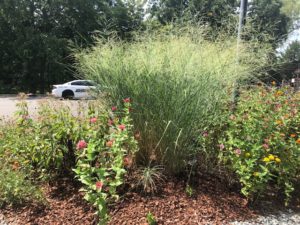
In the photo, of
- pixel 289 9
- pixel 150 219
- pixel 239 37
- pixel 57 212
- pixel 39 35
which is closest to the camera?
pixel 150 219

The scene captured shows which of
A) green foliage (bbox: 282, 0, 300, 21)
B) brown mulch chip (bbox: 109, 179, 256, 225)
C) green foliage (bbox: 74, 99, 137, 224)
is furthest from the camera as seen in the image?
green foliage (bbox: 282, 0, 300, 21)

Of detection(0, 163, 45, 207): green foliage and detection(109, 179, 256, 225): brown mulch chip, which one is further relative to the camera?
detection(0, 163, 45, 207): green foliage

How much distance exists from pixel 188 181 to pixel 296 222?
972 millimetres

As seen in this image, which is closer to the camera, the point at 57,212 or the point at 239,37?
the point at 57,212

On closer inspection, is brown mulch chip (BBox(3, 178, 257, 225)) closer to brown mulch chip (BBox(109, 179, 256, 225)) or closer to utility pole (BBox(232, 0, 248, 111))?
brown mulch chip (BBox(109, 179, 256, 225))

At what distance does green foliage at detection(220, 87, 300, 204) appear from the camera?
7.97 ft

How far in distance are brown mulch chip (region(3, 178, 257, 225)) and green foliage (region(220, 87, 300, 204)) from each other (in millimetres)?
226

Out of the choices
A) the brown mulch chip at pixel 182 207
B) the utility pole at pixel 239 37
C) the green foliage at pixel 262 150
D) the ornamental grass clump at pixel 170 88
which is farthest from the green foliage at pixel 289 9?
the brown mulch chip at pixel 182 207

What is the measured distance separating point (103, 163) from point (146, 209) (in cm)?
54

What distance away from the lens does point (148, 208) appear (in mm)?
2451

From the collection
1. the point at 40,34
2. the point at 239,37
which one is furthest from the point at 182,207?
the point at 40,34

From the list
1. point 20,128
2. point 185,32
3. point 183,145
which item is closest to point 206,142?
point 183,145

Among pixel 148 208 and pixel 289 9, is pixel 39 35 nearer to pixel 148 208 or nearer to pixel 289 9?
pixel 148 208

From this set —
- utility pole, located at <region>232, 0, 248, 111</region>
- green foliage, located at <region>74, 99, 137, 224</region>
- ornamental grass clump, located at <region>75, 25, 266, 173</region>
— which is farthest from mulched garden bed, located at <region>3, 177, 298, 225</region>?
utility pole, located at <region>232, 0, 248, 111</region>
